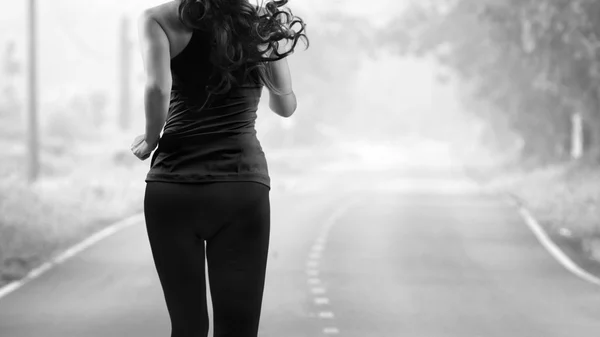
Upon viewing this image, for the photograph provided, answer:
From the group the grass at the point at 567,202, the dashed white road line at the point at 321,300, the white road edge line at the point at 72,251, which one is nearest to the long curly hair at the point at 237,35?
the dashed white road line at the point at 321,300

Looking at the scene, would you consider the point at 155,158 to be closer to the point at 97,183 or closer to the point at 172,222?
the point at 172,222

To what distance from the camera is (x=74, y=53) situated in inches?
5615

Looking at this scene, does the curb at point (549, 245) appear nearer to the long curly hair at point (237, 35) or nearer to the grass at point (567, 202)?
the grass at point (567, 202)

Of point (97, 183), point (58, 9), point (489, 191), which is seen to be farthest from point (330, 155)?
point (58, 9)

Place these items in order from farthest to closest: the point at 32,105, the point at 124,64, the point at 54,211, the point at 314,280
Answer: the point at 124,64 → the point at 32,105 → the point at 54,211 → the point at 314,280

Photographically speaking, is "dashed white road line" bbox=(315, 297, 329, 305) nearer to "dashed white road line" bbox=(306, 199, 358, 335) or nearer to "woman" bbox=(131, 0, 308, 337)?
"dashed white road line" bbox=(306, 199, 358, 335)

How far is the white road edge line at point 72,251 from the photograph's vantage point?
12406mm

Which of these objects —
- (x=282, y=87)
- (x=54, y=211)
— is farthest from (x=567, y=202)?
(x=282, y=87)

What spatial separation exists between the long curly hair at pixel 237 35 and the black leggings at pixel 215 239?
1.13 feet

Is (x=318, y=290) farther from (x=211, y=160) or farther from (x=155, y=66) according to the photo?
(x=155, y=66)

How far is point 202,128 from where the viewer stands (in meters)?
3.71

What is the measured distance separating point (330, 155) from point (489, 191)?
107ft

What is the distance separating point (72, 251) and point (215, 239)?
41.5 ft

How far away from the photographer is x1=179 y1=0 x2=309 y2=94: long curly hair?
12.0 feet
